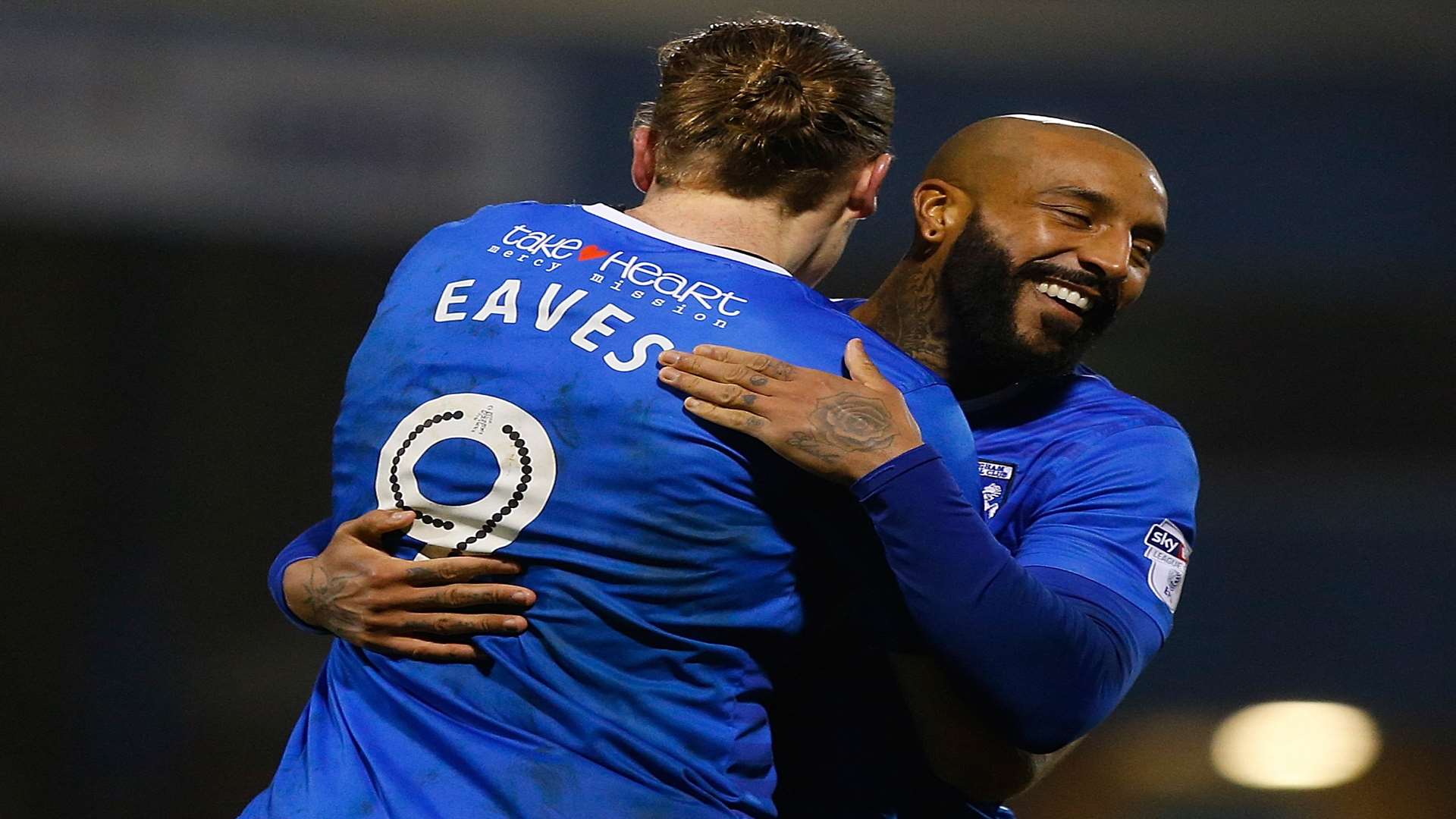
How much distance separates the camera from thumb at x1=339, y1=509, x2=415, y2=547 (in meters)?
1.62

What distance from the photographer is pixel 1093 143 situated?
7.48ft

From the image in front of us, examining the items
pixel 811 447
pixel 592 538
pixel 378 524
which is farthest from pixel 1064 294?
pixel 378 524

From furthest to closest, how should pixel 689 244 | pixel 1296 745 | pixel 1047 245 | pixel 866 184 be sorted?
pixel 1296 745, pixel 1047 245, pixel 866 184, pixel 689 244

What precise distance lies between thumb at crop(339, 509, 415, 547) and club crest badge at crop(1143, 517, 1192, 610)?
2.88ft

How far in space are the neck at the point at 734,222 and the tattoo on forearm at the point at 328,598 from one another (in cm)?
51

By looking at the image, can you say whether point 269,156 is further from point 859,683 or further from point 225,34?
point 859,683

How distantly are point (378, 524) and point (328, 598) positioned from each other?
0.40 feet

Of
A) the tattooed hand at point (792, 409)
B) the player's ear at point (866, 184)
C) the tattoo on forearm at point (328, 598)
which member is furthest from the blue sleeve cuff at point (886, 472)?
the tattoo on forearm at point (328, 598)

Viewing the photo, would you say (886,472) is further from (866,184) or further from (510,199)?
(510,199)

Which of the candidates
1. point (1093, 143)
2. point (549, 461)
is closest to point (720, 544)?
point (549, 461)

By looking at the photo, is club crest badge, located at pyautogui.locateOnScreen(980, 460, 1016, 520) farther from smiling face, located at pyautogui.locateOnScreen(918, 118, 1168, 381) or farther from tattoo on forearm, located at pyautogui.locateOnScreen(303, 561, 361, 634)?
tattoo on forearm, located at pyautogui.locateOnScreen(303, 561, 361, 634)

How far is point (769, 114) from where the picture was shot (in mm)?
1722

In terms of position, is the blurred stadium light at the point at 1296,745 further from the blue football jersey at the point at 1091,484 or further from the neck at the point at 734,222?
the neck at the point at 734,222

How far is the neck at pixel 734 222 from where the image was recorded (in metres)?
1.71
